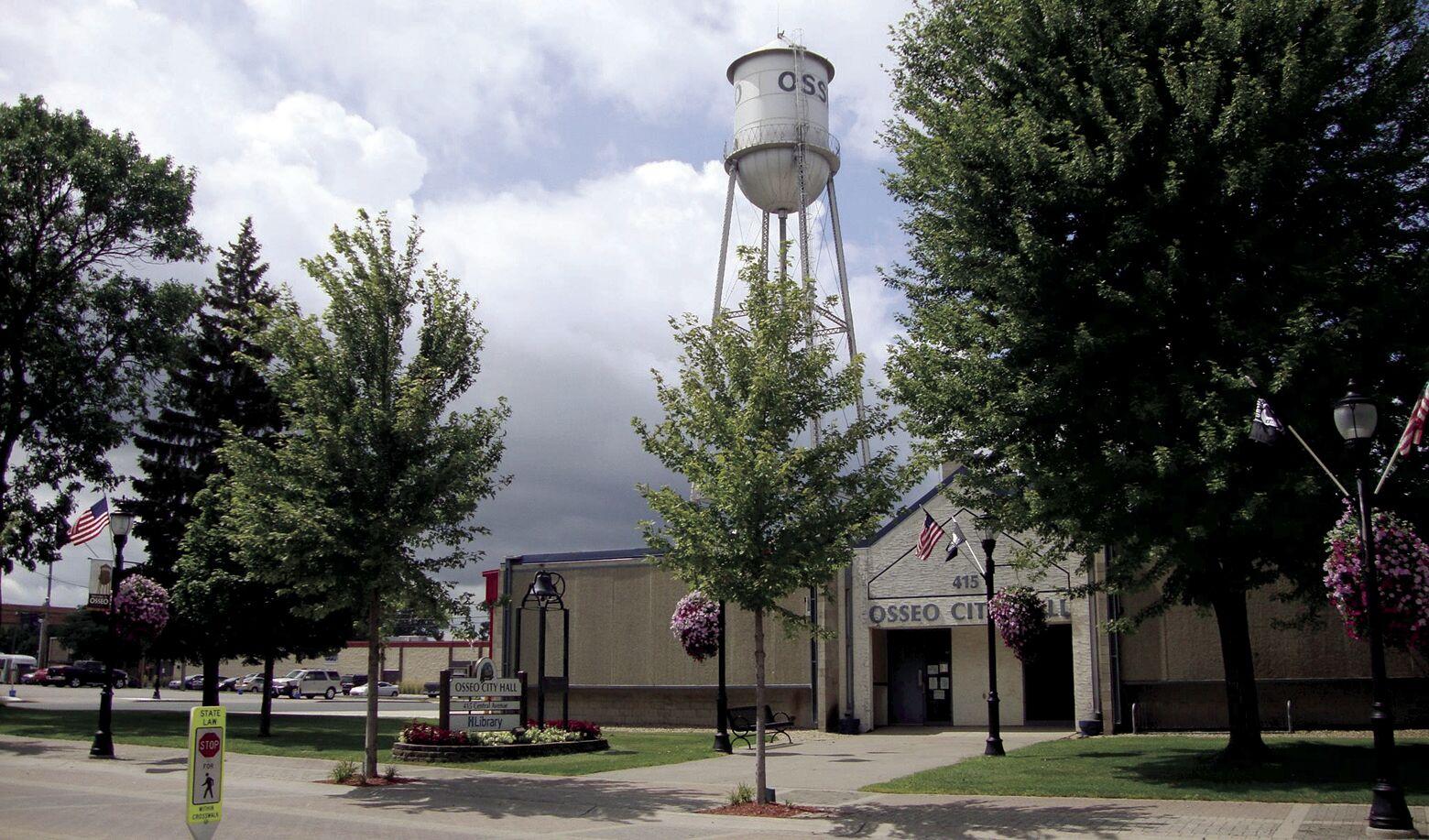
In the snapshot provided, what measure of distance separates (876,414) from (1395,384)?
7.03 m

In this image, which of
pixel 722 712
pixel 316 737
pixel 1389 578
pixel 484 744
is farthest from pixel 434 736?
pixel 1389 578

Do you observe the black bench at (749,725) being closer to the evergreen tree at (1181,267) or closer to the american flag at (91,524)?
the evergreen tree at (1181,267)

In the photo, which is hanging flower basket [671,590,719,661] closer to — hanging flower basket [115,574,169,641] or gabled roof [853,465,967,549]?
gabled roof [853,465,967,549]

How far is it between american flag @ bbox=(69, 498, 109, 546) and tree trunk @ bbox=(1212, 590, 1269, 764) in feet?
78.6

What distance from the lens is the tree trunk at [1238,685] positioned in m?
16.0

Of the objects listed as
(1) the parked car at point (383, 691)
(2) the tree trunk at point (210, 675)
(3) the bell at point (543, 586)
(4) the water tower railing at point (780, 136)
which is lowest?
(1) the parked car at point (383, 691)

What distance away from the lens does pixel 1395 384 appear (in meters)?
14.6

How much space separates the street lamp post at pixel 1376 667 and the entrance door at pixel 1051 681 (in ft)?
54.3

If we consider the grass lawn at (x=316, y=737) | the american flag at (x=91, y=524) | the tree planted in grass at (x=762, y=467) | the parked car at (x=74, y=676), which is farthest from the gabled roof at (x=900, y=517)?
the parked car at (x=74, y=676)

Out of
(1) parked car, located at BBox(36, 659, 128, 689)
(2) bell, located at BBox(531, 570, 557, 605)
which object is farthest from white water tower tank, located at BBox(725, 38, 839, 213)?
(1) parked car, located at BBox(36, 659, 128, 689)

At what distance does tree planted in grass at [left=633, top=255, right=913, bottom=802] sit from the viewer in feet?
47.1

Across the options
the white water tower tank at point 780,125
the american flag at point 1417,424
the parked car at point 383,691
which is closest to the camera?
the american flag at point 1417,424

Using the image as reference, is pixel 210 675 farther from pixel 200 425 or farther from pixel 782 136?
pixel 782 136

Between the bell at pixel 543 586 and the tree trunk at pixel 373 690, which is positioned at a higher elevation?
the bell at pixel 543 586
